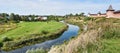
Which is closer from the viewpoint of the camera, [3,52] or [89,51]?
[89,51]

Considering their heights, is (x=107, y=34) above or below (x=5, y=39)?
above

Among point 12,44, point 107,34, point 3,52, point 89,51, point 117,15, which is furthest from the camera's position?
point 117,15

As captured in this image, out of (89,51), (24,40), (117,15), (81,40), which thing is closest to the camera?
(89,51)

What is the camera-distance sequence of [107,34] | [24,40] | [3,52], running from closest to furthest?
[107,34] < [3,52] < [24,40]

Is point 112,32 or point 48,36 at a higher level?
point 112,32

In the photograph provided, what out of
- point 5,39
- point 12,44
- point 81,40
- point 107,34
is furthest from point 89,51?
point 5,39

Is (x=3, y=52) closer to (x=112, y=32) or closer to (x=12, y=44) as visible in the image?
(x=12, y=44)

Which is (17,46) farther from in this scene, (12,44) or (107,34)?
(107,34)

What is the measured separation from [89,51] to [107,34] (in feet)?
27.3

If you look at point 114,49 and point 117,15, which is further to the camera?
point 117,15

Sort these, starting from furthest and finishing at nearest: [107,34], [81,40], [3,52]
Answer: [3,52] → [107,34] → [81,40]

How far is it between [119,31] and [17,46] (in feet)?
84.3

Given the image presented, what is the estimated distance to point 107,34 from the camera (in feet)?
82.9

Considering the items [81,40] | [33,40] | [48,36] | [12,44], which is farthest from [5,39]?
[81,40]
